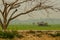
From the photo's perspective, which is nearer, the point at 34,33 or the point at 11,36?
the point at 11,36

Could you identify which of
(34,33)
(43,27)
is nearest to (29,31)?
(34,33)

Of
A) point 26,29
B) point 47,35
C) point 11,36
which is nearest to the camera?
point 11,36

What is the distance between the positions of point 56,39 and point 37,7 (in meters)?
1.90

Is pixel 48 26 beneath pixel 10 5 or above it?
beneath

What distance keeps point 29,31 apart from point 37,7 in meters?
1.29

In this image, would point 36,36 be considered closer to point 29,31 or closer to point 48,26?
point 29,31

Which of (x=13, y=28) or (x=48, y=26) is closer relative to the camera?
(x=13, y=28)

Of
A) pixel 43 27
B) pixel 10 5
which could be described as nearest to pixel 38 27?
pixel 43 27

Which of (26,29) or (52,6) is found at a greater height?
(52,6)

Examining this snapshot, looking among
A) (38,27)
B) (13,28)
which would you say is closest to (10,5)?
(13,28)

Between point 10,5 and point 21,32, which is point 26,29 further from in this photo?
point 10,5

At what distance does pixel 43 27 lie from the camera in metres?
12.0

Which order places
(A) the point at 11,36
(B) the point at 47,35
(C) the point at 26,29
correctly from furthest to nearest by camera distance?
1. (C) the point at 26,29
2. (B) the point at 47,35
3. (A) the point at 11,36

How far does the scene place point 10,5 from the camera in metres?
11.0
